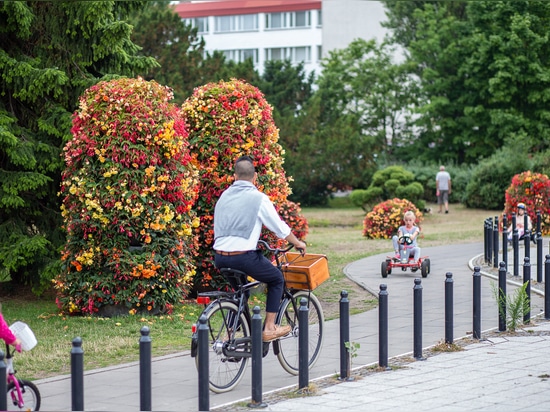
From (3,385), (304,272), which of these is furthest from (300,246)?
(3,385)

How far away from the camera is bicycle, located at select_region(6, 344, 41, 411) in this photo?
22.1 ft

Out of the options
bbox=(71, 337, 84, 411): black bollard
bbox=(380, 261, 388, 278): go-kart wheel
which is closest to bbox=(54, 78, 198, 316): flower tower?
bbox=(380, 261, 388, 278): go-kart wheel

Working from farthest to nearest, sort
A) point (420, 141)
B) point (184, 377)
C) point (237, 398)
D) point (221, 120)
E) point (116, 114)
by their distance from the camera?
point (420, 141)
point (221, 120)
point (116, 114)
point (184, 377)
point (237, 398)

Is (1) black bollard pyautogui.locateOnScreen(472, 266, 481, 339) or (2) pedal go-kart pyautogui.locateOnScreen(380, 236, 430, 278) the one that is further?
(2) pedal go-kart pyautogui.locateOnScreen(380, 236, 430, 278)

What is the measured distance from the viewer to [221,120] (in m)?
14.3

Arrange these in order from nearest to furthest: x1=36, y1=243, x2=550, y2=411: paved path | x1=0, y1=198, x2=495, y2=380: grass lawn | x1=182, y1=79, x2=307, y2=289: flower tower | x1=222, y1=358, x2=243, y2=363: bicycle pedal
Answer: x1=36, y1=243, x2=550, y2=411: paved path < x1=222, y1=358, x2=243, y2=363: bicycle pedal < x1=0, y1=198, x2=495, y2=380: grass lawn < x1=182, y1=79, x2=307, y2=289: flower tower

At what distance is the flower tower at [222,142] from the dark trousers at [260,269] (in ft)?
18.8

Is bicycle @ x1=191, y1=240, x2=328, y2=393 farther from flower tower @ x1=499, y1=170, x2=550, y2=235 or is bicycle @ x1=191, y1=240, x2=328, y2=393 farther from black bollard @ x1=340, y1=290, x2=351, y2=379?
flower tower @ x1=499, y1=170, x2=550, y2=235

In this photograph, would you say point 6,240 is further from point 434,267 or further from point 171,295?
point 434,267

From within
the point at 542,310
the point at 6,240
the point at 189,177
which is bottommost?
the point at 542,310

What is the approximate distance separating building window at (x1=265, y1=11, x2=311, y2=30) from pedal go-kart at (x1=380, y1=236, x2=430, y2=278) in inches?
2487

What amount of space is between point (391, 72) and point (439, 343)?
152ft

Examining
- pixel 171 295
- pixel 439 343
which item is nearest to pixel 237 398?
pixel 439 343

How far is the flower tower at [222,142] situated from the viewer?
14.3 m
